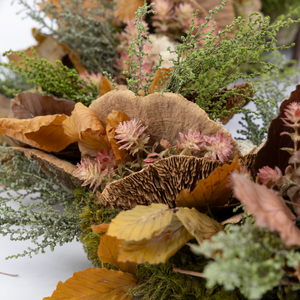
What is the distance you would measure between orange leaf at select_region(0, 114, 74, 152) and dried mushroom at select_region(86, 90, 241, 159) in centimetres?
8

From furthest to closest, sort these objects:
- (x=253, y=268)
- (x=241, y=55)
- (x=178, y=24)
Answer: (x=178, y=24) → (x=241, y=55) → (x=253, y=268)

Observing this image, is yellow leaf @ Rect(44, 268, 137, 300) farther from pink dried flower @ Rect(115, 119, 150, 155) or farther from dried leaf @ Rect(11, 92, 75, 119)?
dried leaf @ Rect(11, 92, 75, 119)

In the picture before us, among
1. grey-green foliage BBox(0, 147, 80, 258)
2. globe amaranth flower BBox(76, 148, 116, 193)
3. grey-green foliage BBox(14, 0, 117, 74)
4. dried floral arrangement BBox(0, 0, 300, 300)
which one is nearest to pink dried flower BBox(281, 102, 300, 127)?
dried floral arrangement BBox(0, 0, 300, 300)

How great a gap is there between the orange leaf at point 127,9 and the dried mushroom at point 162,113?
421 mm

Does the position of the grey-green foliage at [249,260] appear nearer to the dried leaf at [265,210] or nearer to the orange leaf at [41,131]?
the dried leaf at [265,210]

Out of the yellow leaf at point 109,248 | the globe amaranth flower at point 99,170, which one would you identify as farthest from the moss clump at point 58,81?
the yellow leaf at point 109,248

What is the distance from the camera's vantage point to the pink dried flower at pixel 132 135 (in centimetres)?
37

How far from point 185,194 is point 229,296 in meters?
0.12

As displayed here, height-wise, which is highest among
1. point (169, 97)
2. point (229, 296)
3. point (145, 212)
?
point (169, 97)

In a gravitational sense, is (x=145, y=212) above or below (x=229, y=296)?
above

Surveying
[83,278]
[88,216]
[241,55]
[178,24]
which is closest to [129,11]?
[178,24]

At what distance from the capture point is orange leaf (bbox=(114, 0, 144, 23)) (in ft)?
2.44

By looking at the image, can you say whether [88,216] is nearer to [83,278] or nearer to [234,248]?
[83,278]

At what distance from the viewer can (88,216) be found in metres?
0.48
